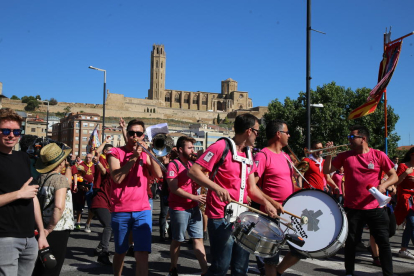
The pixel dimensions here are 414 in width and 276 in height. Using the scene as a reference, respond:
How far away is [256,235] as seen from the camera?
3943 mm

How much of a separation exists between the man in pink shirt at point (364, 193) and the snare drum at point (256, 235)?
7.53 feet

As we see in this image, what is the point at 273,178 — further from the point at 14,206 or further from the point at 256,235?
the point at 14,206

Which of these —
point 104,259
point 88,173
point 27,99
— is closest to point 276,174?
point 104,259

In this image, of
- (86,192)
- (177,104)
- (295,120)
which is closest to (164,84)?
(177,104)

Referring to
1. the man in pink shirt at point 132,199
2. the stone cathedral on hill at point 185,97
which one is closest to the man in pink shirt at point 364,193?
the man in pink shirt at point 132,199

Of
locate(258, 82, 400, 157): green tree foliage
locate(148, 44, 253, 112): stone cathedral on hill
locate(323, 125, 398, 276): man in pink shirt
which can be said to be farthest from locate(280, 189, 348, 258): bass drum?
locate(148, 44, 253, 112): stone cathedral on hill

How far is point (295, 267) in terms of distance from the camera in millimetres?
6961

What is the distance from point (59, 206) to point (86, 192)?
6980mm

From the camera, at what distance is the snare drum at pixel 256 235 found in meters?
3.92

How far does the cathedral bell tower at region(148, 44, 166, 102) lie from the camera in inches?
7087

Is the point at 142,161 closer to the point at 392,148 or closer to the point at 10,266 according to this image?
the point at 10,266

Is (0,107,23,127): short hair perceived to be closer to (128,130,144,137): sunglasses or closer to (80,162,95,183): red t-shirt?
(128,130,144,137): sunglasses

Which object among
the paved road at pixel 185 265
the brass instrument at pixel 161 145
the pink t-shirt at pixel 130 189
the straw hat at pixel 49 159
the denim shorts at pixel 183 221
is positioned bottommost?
the paved road at pixel 185 265

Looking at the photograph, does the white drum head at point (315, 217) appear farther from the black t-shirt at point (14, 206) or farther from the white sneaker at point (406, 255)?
the white sneaker at point (406, 255)
